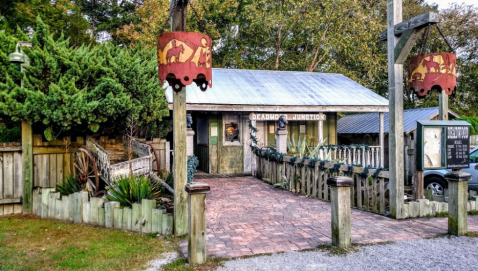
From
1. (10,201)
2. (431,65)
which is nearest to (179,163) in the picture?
(10,201)

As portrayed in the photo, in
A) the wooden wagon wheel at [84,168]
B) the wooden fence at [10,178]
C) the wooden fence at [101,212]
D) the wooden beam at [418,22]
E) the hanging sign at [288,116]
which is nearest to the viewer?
the wooden fence at [101,212]

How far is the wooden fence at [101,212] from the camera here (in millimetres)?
5297

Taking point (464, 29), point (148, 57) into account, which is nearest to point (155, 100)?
point (148, 57)

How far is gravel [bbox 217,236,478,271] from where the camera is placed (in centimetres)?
394

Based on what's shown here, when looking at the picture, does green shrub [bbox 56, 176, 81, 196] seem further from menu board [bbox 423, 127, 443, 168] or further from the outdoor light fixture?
menu board [bbox 423, 127, 443, 168]

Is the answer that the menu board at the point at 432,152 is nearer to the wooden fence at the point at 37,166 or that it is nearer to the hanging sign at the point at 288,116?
the hanging sign at the point at 288,116

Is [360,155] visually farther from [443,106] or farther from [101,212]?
[101,212]

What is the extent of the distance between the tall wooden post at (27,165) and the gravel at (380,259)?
485 cm

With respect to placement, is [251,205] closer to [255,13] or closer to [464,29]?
[255,13]

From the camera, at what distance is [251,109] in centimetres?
1180

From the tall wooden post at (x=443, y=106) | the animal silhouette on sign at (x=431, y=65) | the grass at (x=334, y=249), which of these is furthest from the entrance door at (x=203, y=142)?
the grass at (x=334, y=249)

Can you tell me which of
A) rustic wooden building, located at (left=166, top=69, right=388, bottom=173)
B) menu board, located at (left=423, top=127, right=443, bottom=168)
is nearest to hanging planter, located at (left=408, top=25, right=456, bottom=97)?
menu board, located at (left=423, top=127, right=443, bottom=168)

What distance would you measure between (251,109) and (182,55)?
7.27 m

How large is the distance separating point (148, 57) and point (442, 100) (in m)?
7.52
